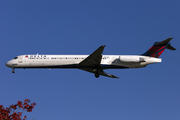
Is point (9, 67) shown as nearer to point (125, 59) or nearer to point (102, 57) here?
point (102, 57)

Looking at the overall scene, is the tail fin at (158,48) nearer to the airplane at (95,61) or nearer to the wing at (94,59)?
the airplane at (95,61)

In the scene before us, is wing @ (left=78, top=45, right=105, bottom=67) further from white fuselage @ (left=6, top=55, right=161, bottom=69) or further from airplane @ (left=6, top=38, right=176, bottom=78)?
white fuselage @ (left=6, top=55, right=161, bottom=69)

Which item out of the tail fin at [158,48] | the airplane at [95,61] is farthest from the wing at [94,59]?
the tail fin at [158,48]

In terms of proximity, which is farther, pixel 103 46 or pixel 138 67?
pixel 138 67

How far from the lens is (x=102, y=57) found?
32.3 m

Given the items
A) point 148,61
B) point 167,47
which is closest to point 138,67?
point 148,61

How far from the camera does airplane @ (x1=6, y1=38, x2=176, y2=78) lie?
103 ft

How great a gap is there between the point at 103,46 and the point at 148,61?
693 centimetres

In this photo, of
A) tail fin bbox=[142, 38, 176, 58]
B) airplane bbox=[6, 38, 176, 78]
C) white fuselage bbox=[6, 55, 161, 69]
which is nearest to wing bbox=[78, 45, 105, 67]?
airplane bbox=[6, 38, 176, 78]

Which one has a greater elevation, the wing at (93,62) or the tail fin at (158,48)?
the tail fin at (158,48)

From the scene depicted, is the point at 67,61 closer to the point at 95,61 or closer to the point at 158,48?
the point at 95,61

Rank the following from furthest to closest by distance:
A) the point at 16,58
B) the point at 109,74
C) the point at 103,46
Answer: the point at 109,74 → the point at 16,58 → the point at 103,46

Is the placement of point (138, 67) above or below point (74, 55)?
below

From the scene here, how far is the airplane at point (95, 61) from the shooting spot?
3127cm
